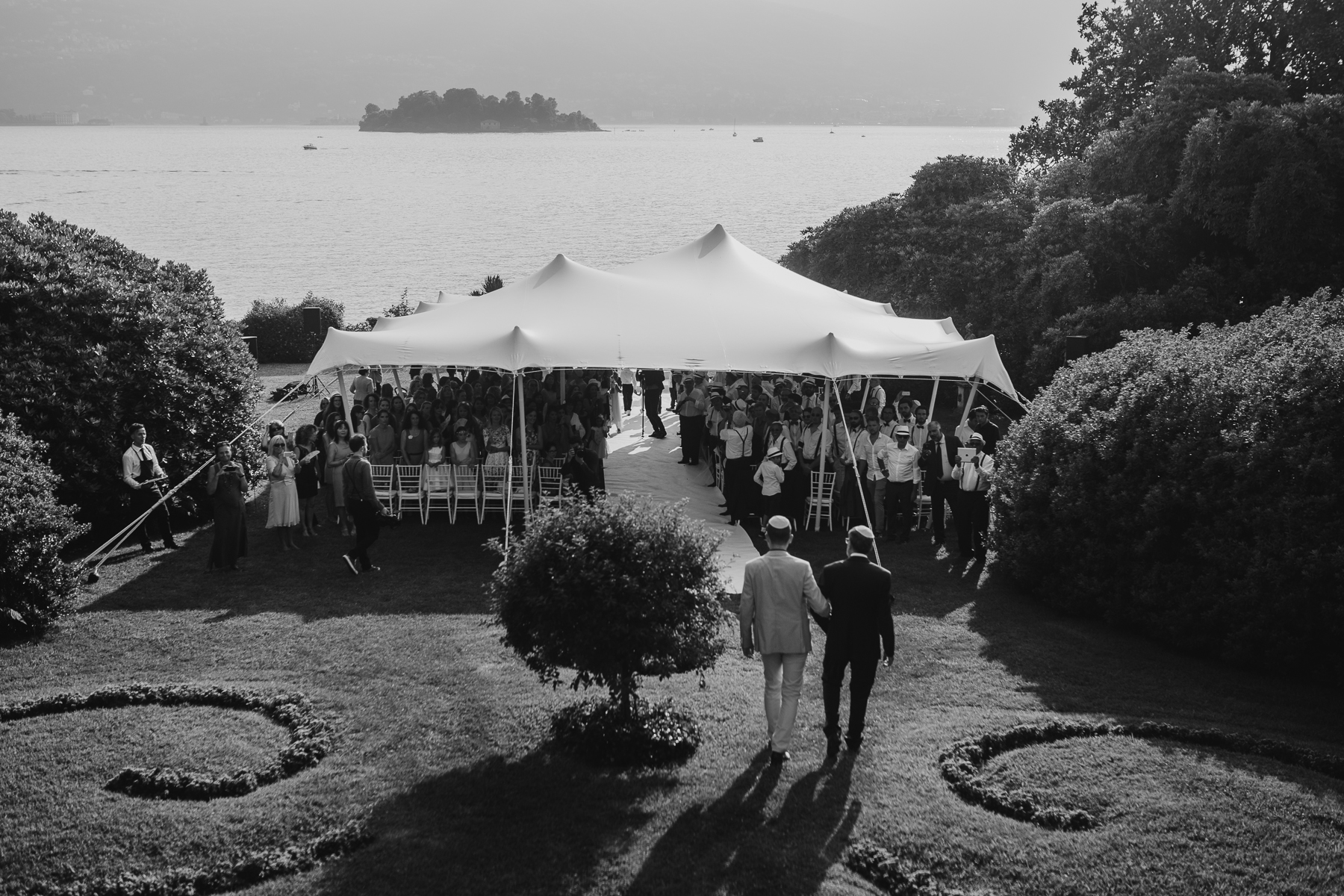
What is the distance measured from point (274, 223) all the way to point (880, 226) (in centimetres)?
8915

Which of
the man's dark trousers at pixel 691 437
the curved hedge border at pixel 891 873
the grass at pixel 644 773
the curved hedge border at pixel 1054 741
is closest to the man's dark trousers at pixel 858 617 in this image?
the grass at pixel 644 773

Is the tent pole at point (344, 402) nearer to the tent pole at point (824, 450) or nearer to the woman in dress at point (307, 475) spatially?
the woman in dress at point (307, 475)

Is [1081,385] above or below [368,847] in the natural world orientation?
above

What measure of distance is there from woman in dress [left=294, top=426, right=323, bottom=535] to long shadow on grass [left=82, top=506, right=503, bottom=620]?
0.28m

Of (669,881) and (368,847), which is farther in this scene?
(368,847)

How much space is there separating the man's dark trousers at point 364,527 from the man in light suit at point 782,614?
6634 millimetres

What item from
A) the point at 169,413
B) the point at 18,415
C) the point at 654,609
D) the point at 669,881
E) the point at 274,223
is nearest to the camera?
the point at 669,881

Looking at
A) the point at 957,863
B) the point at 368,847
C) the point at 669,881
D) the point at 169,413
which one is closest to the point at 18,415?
the point at 169,413

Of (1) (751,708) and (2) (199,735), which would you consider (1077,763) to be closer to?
(1) (751,708)

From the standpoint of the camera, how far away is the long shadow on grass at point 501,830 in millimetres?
7070

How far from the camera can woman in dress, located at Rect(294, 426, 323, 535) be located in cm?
1552

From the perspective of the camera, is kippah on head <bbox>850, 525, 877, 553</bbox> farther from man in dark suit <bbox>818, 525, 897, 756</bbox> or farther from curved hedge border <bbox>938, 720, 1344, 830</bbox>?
curved hedge border <bbox>938, 720, 1344, 830</bbox>

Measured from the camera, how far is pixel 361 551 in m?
14.1

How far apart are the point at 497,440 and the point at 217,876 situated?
33.2ft
